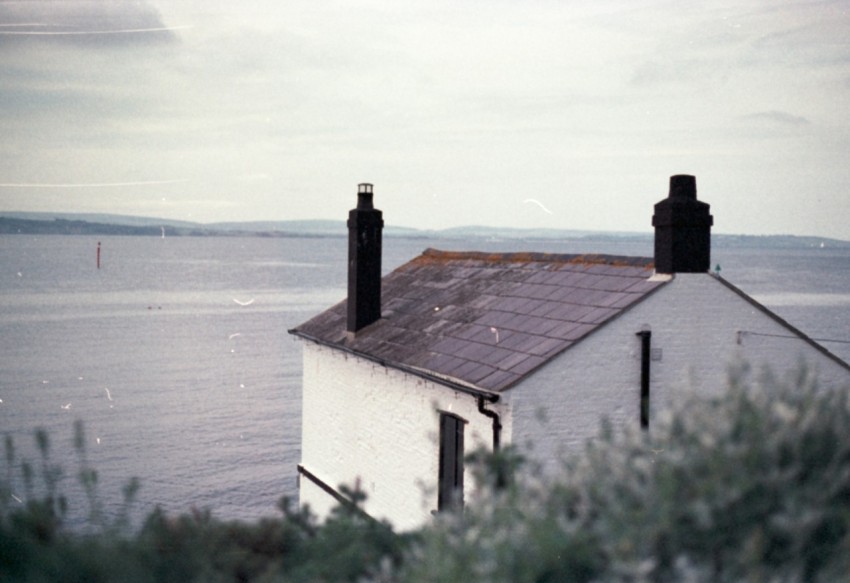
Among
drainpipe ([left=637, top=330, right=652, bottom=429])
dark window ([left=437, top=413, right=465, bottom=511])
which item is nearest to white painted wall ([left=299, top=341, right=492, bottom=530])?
dark window ([left=437, top=413, right=465, bottom=511])

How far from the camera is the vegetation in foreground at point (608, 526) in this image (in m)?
4.42

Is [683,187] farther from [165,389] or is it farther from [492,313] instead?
[165,389]

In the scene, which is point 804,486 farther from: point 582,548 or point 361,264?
point 361,264

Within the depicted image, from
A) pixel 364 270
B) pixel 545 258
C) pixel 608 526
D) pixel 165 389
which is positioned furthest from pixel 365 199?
pixel 165 389

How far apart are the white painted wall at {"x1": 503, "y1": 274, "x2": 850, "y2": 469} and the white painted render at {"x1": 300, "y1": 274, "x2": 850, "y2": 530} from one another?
16 mm

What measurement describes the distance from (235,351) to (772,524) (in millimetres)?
65242

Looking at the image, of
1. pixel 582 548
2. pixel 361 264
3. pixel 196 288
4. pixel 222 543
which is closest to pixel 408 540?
pixel 222 543

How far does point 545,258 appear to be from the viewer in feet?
60.0

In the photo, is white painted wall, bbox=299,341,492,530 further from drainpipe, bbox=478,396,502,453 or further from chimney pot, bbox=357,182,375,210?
chimney pot, bbox=357,182,375,210

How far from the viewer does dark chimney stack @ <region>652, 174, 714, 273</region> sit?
14508 mm

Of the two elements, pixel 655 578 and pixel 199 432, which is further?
pixel 199 432

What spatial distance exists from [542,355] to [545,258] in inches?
188

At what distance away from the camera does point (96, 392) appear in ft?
163

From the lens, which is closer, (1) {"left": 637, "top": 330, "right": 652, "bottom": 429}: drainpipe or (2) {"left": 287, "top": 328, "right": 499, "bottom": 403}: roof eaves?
(2) {"left": 287, "top": 328, "right": 499, "bottom": 403}: roof eaves
